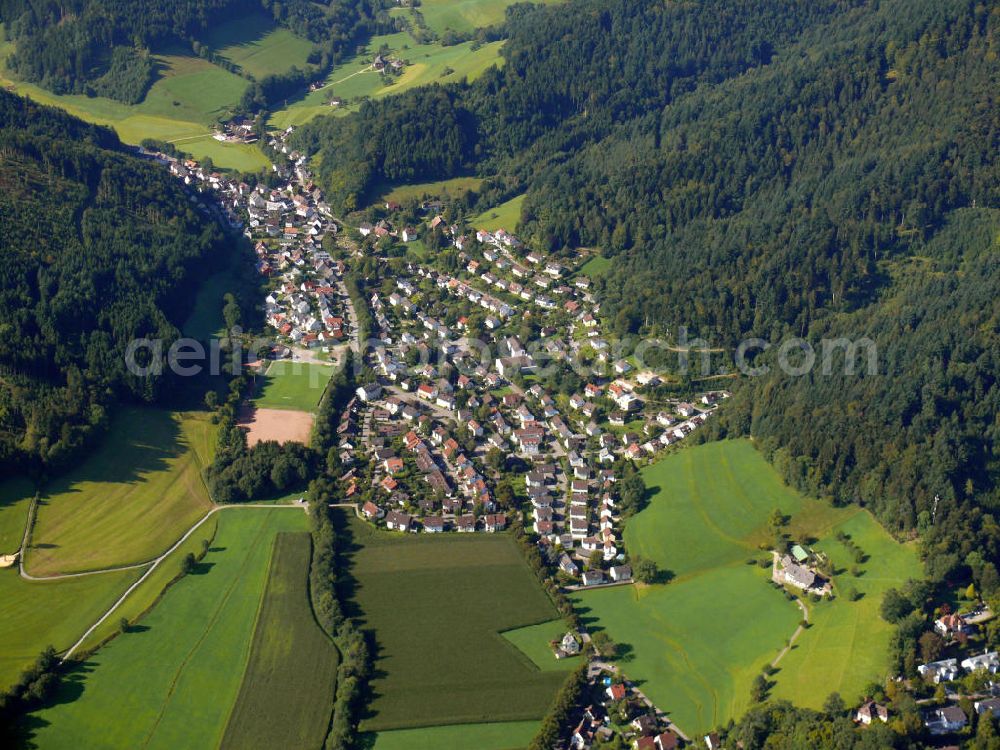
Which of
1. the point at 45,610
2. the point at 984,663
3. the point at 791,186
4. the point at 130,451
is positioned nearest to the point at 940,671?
the point at 984,663

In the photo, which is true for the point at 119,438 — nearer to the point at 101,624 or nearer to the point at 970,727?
the point at 101,624

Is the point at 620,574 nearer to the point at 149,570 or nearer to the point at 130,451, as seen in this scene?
the point at 149,570

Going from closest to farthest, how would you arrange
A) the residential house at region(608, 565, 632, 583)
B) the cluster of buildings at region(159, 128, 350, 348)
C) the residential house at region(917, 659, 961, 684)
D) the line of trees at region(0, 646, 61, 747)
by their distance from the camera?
the line of trees at region(0, 646, 61, 747), the residential house at region(917, 659, 961, 684), the residential house at region(608, 565, 632, 583), the cluster of buildings at region(159, 128, 350, 348)

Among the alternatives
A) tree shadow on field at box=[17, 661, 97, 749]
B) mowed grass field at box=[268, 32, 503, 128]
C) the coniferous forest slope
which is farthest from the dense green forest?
tree shadow on field at box=[17, 661, 97, 749]

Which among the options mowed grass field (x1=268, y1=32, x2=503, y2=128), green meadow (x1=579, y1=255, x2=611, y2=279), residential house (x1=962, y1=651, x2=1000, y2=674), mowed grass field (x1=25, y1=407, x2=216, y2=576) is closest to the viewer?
residential house (x1=962, y1=651, x2=1000, y2=674)

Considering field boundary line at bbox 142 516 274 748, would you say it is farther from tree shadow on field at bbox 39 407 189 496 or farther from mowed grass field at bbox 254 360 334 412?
mowed grass field at bbox 254 360 334 412
